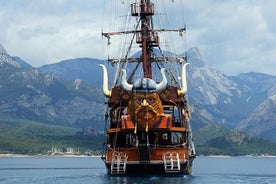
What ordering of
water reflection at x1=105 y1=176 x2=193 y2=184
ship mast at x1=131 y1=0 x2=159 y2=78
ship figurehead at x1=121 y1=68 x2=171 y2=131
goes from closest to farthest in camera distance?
water reflection at x1=105 y1=176 x2=193 y2=184
ship figurehead at x1=121 y1=68 x2=171 y2=131
ship mast at x1=131 y1=0 x2=159 y2=78

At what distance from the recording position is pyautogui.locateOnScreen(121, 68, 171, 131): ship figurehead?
3509 inches

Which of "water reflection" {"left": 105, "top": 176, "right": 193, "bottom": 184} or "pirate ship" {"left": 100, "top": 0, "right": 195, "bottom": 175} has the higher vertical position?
"pirate ship" {"left": 100, "top": 0, "right": 195, "bottom": 175}

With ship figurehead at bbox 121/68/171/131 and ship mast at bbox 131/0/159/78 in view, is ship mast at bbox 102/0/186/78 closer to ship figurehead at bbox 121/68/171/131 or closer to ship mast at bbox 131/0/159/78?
ship mast at bbox 131/0/159/78

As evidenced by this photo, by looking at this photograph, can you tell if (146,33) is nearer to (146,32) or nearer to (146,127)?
(146,32)

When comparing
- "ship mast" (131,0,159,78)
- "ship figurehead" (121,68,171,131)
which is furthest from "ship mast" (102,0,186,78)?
"ship figurehead" (121,68,171,131)

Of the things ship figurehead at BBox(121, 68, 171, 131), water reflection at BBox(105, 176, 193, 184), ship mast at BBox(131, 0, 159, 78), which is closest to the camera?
water reflection at BBox(105, 176, 193, 184)

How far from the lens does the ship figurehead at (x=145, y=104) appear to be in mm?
89131

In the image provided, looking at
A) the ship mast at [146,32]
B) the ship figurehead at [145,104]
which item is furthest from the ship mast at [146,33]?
the ship figurehead at [145,104]

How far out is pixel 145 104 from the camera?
3519 inches

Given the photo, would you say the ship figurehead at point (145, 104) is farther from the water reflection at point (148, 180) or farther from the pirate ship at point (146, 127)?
the water reflection at point (148, 180)

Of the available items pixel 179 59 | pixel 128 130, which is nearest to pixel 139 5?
pixel 179 59

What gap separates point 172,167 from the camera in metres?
93.2

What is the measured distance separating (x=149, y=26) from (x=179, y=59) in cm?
913

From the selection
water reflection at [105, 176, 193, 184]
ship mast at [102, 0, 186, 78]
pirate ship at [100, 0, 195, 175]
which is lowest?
water reflection at [105, 176, 193, 184]
